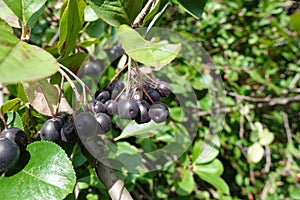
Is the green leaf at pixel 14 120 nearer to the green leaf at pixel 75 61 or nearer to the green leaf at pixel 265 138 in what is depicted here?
the green leaf at pixel 75 61

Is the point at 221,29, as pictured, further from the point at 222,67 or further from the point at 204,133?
the point at 204,133

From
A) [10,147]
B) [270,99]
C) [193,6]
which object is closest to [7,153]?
[10,147]

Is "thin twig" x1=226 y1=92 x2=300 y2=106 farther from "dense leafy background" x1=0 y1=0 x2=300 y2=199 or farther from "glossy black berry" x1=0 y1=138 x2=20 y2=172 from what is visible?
"glossy black berry" x1=0 y1=138 x2=20 y2=172

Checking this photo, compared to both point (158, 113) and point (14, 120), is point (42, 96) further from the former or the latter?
point (158, 113)

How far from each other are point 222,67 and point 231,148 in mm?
445

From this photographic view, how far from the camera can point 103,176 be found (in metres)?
0.73

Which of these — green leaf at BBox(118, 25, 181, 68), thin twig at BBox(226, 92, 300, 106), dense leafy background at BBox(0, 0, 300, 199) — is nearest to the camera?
green leaf at BBox(118, 25, 181, 68)

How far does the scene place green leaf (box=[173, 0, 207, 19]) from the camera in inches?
29.7

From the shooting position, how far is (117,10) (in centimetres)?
67

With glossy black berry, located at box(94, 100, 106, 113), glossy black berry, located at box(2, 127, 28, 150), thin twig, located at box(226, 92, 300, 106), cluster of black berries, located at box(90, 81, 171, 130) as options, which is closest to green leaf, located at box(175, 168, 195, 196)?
thin twig, located at box(226, 92, 300, 106)

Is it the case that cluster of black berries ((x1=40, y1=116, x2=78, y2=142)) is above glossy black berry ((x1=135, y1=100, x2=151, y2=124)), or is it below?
below

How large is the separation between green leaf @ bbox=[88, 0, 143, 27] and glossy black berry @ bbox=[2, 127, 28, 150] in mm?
243

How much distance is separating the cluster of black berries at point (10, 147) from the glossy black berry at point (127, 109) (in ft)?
0.60

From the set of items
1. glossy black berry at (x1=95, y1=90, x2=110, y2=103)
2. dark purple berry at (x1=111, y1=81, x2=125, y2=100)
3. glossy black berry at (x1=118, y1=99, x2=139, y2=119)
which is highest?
glossy black berry at (x1=118, y1=99, x2=139, y2=119)
